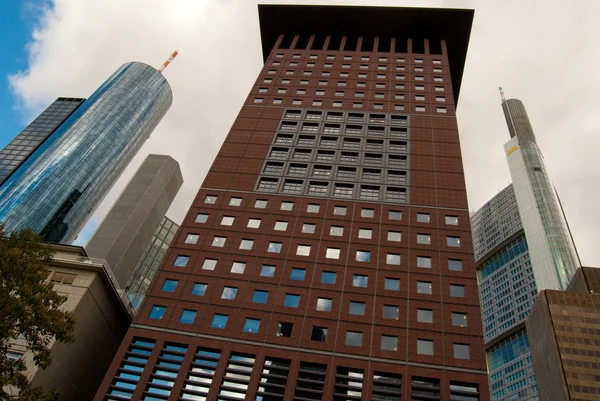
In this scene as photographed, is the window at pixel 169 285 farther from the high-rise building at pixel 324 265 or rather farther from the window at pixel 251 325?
the window at pixel 251 325

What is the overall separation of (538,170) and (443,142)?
540 feet

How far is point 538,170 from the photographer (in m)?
198

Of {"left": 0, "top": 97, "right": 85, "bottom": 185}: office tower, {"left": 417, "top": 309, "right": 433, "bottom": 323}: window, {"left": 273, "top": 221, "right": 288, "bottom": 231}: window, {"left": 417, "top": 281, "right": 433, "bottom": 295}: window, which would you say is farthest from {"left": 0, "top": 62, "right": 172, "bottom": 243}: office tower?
{"left": 417, "top": 309, "right": 433, "bottom": 323}: window

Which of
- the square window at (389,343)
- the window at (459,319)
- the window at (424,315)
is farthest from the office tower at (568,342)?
the square window at (389,343)

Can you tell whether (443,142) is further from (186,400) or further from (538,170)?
(538,170)

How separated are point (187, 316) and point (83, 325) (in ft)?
30.3

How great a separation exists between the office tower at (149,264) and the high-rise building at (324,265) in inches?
3220

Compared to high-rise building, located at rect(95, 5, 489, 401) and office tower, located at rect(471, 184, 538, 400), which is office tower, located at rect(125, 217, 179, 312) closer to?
high-rise building, located at rect(95, 5, 489, 401)

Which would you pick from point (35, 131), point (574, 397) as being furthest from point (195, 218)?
point (35, 131)

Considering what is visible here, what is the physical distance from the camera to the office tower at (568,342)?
92.4 m

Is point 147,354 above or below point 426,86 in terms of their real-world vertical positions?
below

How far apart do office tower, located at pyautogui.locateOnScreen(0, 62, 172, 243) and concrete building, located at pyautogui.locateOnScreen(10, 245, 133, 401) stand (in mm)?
86460

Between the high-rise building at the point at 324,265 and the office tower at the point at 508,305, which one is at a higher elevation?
the office tower at the point at 508,305

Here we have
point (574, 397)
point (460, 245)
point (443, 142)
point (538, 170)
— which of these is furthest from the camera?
point (538, 170)
